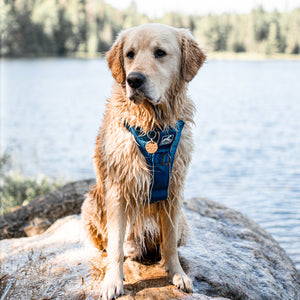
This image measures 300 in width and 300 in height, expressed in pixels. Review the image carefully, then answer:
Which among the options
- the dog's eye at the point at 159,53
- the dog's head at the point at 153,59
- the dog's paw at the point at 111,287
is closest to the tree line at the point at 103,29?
the dog's head at the point at 153,59

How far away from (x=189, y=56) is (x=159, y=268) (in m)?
1.94

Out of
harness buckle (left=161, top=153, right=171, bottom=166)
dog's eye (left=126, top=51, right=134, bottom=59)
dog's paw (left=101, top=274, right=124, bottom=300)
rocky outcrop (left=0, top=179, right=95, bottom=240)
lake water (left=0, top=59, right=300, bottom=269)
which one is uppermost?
dog's eye (left=126, top=51, right=134, bottom=59)

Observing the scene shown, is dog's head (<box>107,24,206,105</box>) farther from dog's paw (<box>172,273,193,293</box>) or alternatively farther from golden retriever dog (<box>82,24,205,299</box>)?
dog's paw (<box>172,273,193,293</box>)

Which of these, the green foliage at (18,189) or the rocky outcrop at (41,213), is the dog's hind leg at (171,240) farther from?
the green foliage at (18,189)

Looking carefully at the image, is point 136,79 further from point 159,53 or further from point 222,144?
point 222,144

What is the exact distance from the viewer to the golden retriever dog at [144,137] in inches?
125

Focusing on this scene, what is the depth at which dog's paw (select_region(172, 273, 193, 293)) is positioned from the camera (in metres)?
3.35

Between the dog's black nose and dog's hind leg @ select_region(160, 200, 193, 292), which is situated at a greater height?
the dog's black nose

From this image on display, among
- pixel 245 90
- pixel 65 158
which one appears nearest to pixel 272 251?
pixel 65 158

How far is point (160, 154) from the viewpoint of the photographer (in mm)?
3314

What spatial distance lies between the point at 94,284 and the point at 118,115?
1.46 meters

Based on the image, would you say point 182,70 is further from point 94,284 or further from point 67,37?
Result: point 67,37

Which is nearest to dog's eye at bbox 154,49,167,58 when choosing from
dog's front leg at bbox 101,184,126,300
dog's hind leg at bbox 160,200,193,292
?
dog's front leg at bbox 101,184,126,300

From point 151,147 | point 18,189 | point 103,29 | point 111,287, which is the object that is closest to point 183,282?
point 111,287
